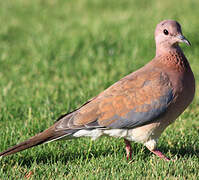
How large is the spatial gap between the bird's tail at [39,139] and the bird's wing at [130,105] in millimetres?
72

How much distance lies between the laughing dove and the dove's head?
0.98ft

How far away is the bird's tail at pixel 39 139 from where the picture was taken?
4273 millimetres

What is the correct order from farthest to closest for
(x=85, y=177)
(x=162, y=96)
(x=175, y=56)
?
1. (x=175, y=56)
2. (x=162, y=96)
3. (x=85, y=177)

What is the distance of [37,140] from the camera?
171 inches

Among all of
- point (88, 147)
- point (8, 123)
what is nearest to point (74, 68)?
point (8, 123)

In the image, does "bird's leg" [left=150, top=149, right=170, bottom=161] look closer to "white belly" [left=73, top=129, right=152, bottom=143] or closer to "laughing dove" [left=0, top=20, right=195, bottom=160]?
"laughing dove" [left=0, top=20, right=195, bottom=160]

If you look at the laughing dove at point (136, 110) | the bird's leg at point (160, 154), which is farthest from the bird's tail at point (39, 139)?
the bird's leg at point (160, 154)

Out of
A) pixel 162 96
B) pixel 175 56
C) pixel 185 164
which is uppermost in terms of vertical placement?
pixel 175 56

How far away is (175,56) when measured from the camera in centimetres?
471

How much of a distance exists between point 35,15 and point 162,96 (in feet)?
23.1

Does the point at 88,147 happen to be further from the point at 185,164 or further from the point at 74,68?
the point at 74,68

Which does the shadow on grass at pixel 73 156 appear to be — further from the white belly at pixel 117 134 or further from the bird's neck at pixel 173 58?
the bird's neck at pixel 173 58

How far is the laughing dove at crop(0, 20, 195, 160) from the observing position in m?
4.40

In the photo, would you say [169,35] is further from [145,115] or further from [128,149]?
[128,149]
